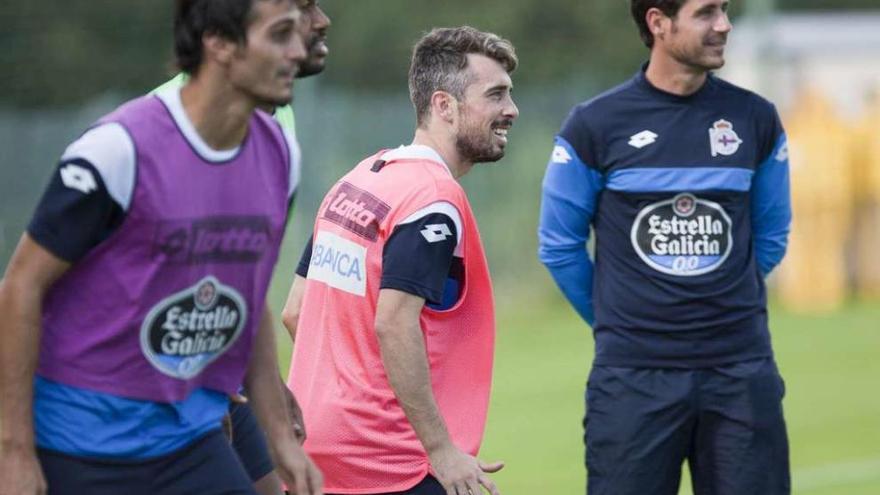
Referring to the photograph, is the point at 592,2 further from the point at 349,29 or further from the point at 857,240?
the point at 857,240

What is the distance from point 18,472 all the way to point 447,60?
7.39 feet

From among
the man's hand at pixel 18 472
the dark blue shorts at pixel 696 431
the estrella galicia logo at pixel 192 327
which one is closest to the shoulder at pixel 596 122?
the dark blue shorts at pixel 696 431

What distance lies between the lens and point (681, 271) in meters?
6.57

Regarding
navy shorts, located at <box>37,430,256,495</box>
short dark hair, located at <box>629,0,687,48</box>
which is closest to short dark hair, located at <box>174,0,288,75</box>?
navy shorts, located at <box>37,430,256,495</box>

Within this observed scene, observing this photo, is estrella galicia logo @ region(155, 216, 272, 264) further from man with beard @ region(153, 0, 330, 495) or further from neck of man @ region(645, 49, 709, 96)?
neck of man @ region(645, 49, 709, 96)

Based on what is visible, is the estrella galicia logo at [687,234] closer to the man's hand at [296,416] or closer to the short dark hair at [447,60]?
the short dark hair at [447,60]

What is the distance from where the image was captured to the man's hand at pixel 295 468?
16.1 ft

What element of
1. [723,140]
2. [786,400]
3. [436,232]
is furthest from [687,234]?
[786,400]

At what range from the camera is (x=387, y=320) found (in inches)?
215

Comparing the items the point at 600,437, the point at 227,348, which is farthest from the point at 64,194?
the point at 600,437

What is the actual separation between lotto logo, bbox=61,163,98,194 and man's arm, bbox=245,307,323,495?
0.83 m

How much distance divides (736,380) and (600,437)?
0.55m

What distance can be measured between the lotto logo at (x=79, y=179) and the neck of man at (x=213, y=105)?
0.36 metres

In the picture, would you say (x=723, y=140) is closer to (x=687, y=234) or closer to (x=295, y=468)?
(x=687, y=234)
